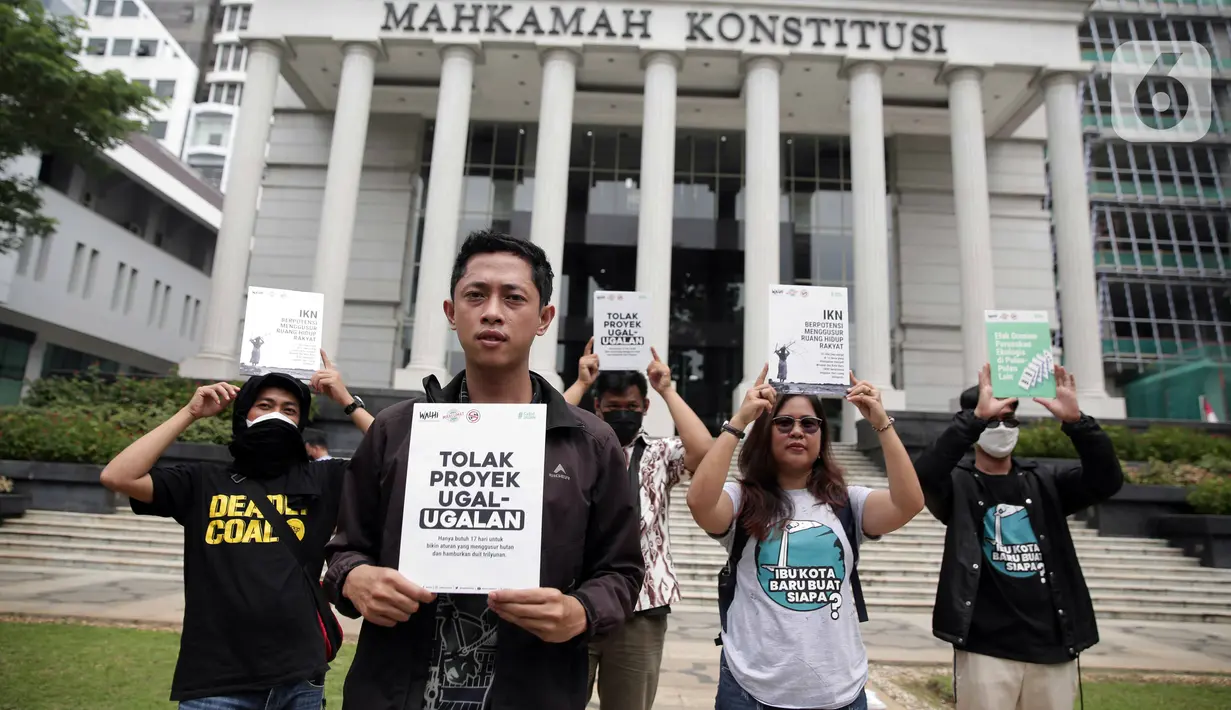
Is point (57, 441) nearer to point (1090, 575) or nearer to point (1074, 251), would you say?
point (1090, 575)

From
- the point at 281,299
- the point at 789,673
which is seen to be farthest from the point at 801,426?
the point at 281,299

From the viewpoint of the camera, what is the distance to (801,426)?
3.25 m

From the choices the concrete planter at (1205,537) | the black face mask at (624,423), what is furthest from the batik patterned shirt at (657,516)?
the concrete planter at (1205,537)

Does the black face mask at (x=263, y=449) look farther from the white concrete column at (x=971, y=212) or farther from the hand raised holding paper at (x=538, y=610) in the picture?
the white concrete column at (x=971, y=212)

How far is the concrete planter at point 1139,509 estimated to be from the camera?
14.0 meters

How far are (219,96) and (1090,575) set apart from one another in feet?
252

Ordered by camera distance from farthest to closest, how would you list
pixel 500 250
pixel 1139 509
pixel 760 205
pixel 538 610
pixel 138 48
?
1. pixel 138 48
2. pixel 760 205
3. pixel 1139 509
4. pixel 500 250
5. pixel 538 610

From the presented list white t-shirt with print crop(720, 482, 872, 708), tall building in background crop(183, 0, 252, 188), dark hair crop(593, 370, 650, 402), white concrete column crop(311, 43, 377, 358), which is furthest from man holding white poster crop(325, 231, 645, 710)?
tall building in background crop(183, 0, 252, 188)

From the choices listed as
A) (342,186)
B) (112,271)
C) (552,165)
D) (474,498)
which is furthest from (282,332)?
(112,271)

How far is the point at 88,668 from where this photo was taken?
578cm

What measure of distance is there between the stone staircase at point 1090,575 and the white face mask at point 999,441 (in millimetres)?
6459

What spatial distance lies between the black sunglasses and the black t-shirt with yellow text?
2.02 metres

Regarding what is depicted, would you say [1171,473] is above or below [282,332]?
below

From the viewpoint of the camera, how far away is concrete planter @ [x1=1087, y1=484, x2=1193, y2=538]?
1396cm
